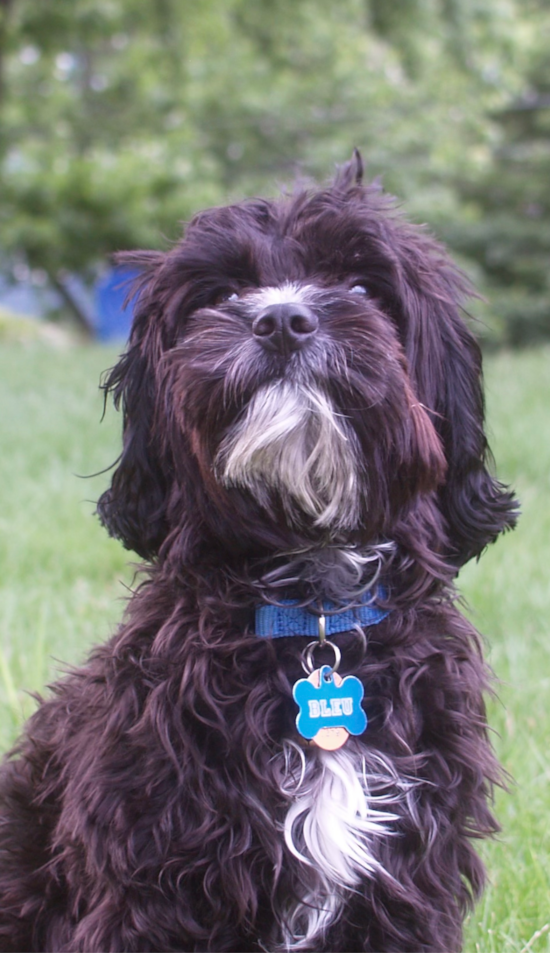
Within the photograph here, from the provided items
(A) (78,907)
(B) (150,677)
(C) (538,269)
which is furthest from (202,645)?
(C) (538,269)

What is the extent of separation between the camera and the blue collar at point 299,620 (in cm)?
233

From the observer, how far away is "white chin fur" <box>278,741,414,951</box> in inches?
87.7

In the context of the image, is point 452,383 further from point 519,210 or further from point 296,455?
point 519,210

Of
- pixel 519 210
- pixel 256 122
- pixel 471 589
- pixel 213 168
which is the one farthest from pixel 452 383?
pixel 519 210

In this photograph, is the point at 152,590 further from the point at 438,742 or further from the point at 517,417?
the point at 517,417

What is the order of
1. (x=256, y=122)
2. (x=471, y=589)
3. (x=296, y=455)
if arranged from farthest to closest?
(x=256, y=122)
(x=471, y=589)
(x=296, y=455)

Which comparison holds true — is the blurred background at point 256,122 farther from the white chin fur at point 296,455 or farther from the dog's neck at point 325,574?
the white chin fur at point 296,455

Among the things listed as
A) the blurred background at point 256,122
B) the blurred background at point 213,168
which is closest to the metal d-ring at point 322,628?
the blurred background at point 213,168

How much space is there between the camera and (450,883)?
238 cm

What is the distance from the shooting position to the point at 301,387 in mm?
2111

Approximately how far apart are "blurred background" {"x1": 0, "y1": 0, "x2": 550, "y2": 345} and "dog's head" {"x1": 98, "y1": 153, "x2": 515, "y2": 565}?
12996 millimetres

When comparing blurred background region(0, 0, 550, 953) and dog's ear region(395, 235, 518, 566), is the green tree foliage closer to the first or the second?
blurred background region(0, 0, 550, 953)

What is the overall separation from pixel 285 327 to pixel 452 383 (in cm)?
61

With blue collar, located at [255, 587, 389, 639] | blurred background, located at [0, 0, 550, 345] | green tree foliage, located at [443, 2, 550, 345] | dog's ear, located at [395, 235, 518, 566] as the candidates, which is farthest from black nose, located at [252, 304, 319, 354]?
green tree foliage, located at [443, 2, 550, 345]
